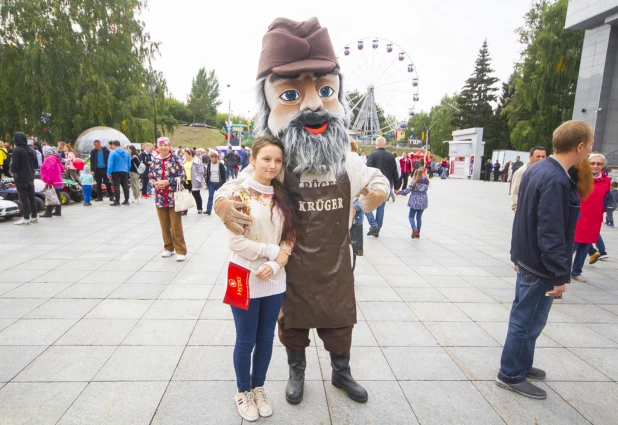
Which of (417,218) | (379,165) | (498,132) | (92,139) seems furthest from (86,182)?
(498,132)

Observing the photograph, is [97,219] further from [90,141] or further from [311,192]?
[90,141]

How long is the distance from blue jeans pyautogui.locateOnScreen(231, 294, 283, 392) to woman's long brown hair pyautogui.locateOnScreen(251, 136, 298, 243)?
369 mm

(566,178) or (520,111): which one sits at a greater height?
(520,111)

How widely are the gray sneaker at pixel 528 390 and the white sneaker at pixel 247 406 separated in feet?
5.62

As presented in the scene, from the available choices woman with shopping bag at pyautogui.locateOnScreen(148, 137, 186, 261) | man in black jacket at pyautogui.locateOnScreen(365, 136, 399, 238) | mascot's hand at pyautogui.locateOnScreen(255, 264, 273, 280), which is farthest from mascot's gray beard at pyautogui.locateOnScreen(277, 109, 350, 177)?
man in black jacket at pyautogui.locateOnScreen(365, 136, 399, 238)

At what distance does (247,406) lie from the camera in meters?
2.22

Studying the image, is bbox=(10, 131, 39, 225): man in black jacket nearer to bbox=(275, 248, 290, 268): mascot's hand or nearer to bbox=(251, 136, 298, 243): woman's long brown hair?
bbox=(251, 136, 298, 243): woman's long brown hair

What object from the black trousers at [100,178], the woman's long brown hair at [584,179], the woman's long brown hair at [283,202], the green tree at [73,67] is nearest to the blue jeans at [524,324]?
the woman's long brown hair at [584,179]

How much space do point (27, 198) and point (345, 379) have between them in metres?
8.12

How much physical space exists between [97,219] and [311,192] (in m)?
8.08

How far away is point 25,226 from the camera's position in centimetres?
756

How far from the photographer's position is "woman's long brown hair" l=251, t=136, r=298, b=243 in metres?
2.12

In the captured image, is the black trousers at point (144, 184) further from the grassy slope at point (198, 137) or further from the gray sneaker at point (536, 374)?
the grassy slope at point (198, 137)

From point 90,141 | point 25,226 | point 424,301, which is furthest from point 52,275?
point 90,141
